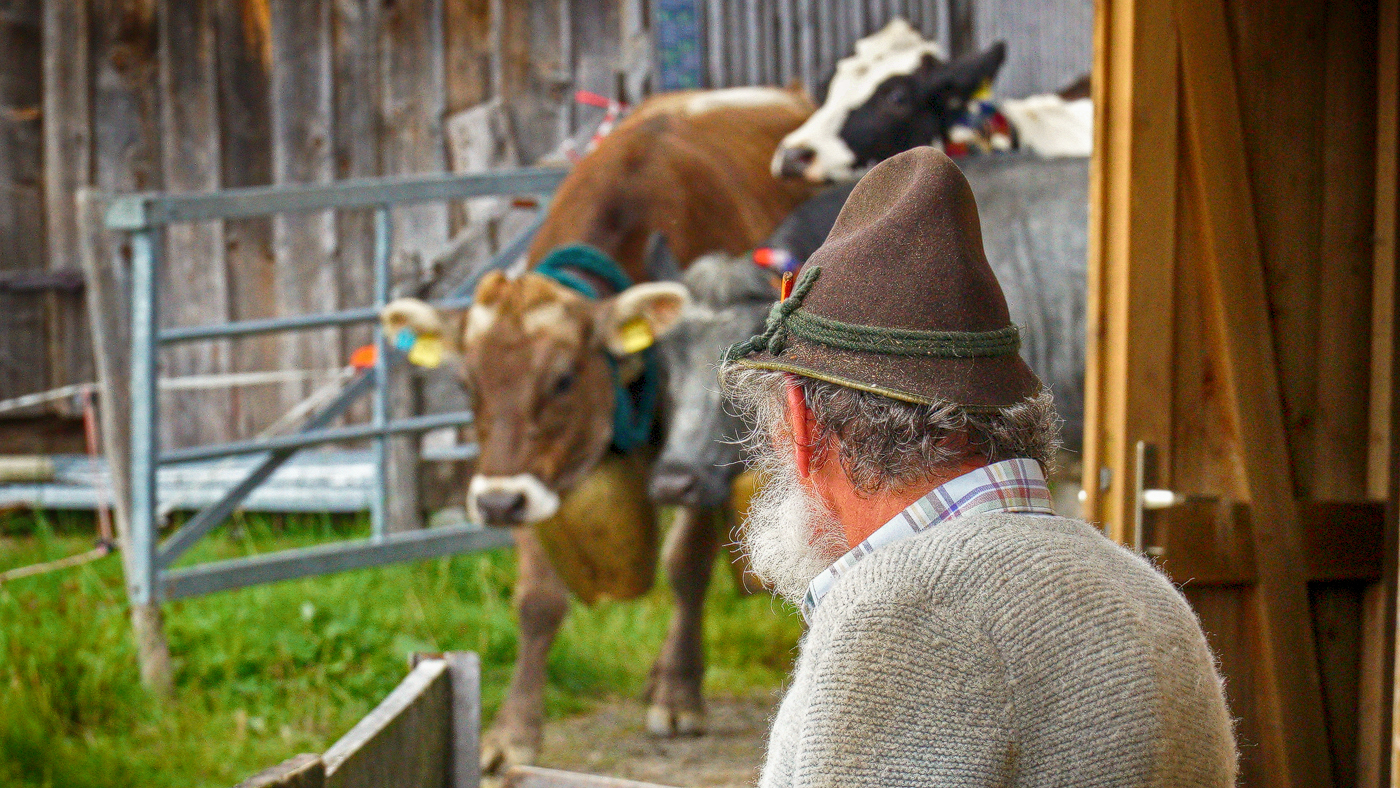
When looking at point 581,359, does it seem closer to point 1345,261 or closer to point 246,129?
point 1345,261

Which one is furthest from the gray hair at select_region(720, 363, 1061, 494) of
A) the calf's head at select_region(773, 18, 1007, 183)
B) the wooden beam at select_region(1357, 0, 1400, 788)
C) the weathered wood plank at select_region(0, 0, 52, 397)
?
the weathered wood plank at select_region(0, 0, 52, 397)

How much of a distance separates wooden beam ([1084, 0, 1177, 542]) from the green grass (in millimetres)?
2046

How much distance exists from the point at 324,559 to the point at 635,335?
1378 millimetres

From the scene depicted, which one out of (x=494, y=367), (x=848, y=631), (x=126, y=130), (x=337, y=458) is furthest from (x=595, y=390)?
(x=126, y=130)

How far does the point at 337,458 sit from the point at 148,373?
271 centimetres

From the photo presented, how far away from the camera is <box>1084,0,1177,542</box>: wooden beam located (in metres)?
2.93

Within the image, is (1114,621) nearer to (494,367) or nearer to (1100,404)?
(1100,404)

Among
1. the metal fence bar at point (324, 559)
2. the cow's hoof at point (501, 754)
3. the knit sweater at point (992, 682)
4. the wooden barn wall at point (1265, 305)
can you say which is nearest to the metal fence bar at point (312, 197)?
the metal fence bar at point (324, 559)

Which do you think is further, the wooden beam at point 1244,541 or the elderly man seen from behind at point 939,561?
the wooden beam at point 1244,541

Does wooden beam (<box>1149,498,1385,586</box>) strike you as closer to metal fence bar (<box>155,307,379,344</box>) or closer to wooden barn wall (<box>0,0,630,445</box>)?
metal fence bar (<box>155,307,379,344</box>)

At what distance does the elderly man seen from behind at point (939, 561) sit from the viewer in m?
1.14

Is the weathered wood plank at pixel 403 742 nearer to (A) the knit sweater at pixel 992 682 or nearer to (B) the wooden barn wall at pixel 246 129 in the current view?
(A) the knit sweater at pixel 992 682

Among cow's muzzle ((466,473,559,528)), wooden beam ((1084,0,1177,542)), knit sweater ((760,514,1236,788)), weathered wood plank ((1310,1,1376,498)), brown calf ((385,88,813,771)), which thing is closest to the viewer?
knit sweater ((760,514,1236,788))

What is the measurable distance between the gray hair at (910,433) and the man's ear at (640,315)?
3.32 meters
